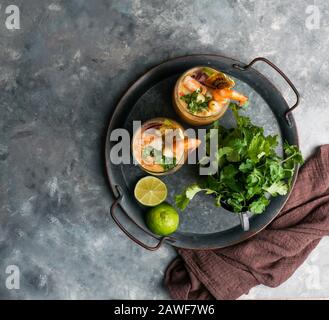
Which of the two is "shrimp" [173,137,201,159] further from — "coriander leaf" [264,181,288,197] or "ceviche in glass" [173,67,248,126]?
"coriander leaf" [264,181,288,197]

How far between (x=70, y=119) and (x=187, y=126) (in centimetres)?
54

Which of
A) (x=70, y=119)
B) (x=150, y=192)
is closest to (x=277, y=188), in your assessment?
(x=150, y=192)

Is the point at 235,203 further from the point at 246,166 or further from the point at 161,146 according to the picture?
the point at 161,146

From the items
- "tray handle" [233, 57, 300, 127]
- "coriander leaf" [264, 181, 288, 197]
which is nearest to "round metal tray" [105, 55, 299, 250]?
"tray handle" [233, 57, 300, 127]

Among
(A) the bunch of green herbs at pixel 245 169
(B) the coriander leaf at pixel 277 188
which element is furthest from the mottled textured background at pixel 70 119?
(B) the coriander leaf at pixel 277 188

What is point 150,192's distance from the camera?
6.25 feet

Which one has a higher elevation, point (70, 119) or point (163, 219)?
point (70, 119)

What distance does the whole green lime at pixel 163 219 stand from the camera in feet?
6.01

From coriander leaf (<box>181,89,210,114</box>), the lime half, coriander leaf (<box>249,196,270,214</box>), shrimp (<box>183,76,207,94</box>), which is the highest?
shrimp (<box>183,76,207,94</box>)

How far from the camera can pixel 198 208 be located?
197cm

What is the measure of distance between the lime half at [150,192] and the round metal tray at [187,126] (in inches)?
1.8

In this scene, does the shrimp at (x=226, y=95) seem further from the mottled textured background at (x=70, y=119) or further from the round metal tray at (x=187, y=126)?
the mottled textured background at (x=70, y=119)

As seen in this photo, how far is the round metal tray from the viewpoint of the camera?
1.95 m

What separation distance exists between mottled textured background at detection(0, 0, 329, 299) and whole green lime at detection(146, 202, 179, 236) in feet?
0.77
